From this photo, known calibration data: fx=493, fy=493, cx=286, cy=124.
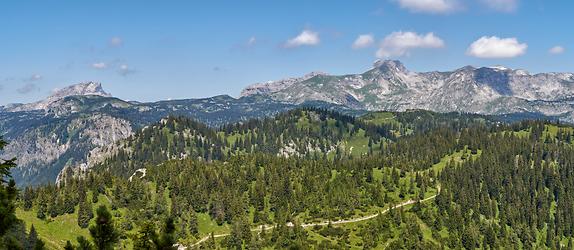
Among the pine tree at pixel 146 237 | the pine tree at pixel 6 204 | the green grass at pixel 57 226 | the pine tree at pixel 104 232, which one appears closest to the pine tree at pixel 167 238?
the pine tree at pixel 146 237

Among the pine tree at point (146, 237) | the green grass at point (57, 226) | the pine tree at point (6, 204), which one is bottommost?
the green grass at point (57, 226)

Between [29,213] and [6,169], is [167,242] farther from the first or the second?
[29,213]

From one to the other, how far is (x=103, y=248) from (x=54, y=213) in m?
185

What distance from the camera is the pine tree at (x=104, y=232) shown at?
114 feet

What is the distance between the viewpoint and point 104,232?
3553 centimetres

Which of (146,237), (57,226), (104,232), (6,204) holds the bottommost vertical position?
(57,226)

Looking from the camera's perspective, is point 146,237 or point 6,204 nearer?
point 6,204

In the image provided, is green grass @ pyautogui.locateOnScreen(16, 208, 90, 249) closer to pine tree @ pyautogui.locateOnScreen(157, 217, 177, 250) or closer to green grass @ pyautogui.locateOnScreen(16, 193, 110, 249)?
green grass @ pyautogui.locateOnScreen(16, 193, 110, 249)

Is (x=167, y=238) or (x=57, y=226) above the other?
(x=167, y=238)

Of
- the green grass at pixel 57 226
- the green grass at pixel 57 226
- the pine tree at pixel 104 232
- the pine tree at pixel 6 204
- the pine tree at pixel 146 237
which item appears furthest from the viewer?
the green grass at pixel 57 226

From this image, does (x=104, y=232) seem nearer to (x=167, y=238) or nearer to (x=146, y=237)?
(x=146, y=237)

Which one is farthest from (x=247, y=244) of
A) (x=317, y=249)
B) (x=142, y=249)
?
(x=142, y=249)

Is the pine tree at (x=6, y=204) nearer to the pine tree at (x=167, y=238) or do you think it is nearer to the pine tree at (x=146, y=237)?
the pine tree at (x=146, y=237)

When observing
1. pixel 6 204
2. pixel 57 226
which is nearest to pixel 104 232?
pixel 6 204
